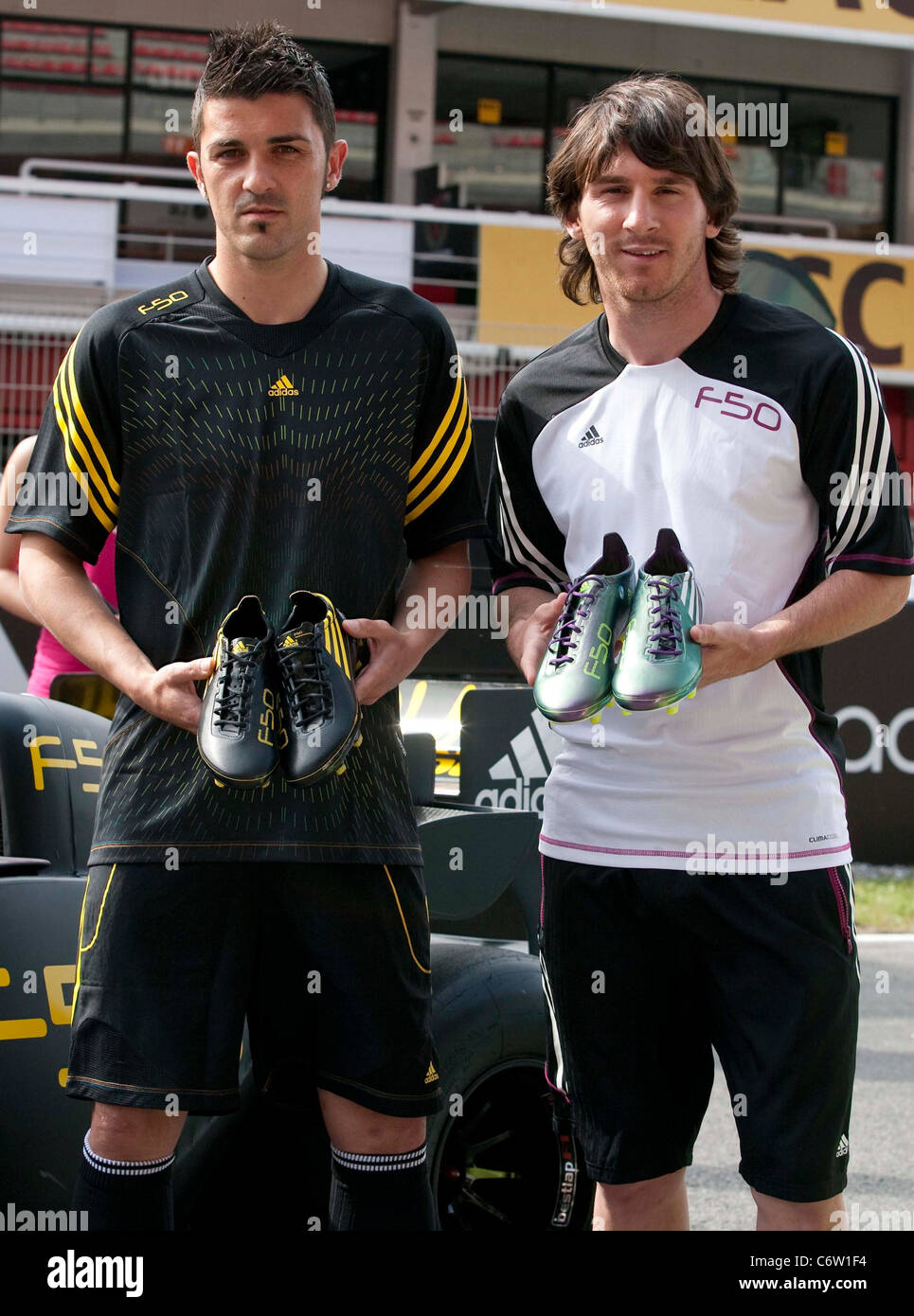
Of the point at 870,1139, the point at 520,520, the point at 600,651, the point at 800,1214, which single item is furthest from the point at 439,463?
the point at 870,1139

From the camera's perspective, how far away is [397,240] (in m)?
15.2

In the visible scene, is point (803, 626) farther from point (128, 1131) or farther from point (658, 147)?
point (128, 1131)

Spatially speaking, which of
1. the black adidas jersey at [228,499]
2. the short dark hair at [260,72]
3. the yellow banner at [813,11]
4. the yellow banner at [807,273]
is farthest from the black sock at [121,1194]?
the yellow banner at [813,11]

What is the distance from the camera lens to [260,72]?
2473 millimetres

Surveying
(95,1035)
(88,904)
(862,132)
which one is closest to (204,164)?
(88,904)

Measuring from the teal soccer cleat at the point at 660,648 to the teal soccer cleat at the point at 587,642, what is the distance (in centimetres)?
3

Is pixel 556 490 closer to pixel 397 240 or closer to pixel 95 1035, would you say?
pixel 95 1035

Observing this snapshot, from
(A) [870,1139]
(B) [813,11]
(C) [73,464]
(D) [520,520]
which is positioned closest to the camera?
(C) [73,464]

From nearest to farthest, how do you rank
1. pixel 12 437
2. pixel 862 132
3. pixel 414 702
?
pixel 414 702, pixel 12 437, pixel 862 132

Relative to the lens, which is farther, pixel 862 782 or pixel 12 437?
pixel 12 437

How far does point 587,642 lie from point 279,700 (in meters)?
0.46

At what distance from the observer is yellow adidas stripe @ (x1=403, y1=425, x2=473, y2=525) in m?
2.66

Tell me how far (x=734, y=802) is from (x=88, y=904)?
101 cm
